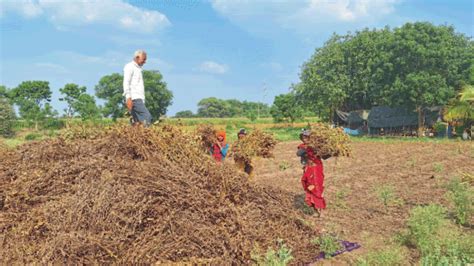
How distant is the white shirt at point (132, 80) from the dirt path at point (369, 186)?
263cm

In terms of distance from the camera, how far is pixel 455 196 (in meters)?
6.84

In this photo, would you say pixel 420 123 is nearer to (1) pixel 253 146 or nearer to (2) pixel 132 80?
(1) pixel 253 146

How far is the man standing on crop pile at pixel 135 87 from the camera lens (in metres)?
6.76

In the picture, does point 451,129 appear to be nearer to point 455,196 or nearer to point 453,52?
point 453,52

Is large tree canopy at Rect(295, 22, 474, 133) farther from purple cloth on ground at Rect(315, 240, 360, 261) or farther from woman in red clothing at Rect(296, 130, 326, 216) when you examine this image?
purple cloth on ground at Rect(315, 240, 360, 261)

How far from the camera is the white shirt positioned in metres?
6.76

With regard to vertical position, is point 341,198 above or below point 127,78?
below

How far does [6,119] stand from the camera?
127 feet

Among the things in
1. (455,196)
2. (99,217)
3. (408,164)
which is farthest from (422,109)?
(99,217)

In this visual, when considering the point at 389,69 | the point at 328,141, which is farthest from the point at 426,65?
the point at 328,141

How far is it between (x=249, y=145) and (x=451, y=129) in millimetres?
27658

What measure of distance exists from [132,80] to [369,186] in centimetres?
687

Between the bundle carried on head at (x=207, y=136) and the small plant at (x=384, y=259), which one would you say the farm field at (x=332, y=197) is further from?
the bundle carried on head at (x=207, y=136)

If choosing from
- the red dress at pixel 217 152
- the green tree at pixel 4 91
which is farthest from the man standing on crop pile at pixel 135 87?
the green tree at pixel 4 91
